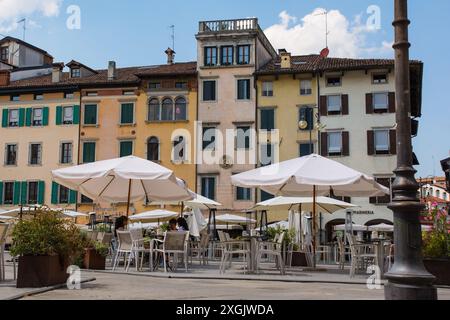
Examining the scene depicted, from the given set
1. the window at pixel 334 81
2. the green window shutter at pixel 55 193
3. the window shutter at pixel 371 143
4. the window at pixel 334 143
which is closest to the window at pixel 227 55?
the window at pixel 334 81

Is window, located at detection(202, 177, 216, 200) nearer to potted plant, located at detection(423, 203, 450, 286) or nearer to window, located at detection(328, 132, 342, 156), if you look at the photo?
window, located at detection(328, 132, 342, 156)

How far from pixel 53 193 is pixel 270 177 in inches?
1269

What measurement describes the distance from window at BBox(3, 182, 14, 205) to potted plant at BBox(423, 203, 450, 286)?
3733 centimetres

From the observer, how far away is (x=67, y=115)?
4378 cm

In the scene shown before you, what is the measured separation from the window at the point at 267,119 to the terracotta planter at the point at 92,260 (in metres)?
28.0

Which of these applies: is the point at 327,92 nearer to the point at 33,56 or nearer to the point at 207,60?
the point at 207,60

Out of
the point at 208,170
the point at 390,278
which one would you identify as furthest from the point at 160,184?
the point at 208,170

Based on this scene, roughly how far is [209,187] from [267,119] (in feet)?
19.4

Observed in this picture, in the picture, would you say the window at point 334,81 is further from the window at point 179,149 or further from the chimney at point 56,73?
the chimney at point 56,73

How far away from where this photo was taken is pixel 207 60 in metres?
42.0

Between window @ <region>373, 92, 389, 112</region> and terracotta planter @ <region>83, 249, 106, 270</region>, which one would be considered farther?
window @ <region>373, 92, 389, 112</region>

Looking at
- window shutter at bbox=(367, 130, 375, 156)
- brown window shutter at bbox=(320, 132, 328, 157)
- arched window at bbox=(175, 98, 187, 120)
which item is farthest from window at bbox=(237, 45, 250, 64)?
window shutter at bbox=(367, 130, 375, 156)

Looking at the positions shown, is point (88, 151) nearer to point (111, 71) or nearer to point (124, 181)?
point (111, 71)

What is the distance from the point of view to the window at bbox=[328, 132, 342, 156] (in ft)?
130
